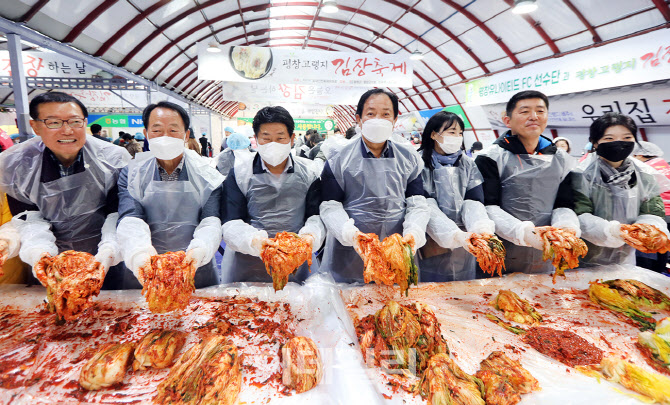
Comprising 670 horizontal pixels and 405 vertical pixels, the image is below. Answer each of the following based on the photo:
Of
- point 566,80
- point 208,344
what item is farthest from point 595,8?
point 208,344

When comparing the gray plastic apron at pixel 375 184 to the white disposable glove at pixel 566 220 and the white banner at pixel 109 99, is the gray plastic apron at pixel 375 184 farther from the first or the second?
the white banner at pixel 109 99

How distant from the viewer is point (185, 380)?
1296mm

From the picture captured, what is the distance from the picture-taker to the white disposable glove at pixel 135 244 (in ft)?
5.25

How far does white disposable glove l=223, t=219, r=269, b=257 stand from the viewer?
178cm

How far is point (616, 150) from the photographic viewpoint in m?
2.33

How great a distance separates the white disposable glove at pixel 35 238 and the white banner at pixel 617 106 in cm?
662

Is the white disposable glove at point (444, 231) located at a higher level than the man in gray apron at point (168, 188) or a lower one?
lower

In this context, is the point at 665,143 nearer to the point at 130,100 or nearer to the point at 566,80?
the point at 566,80

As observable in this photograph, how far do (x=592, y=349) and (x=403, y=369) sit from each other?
3.16ft

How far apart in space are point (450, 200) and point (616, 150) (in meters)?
1.27

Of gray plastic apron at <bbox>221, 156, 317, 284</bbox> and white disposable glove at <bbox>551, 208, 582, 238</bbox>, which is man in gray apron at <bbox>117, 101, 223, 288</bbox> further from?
white disposable glove at <bbox>551, 208, 582, 238</bbox>

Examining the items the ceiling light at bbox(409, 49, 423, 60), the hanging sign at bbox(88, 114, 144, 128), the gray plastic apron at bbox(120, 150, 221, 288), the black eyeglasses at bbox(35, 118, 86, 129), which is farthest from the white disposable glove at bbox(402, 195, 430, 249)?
the hanging sign at bbox(88, 114, 144, 128)

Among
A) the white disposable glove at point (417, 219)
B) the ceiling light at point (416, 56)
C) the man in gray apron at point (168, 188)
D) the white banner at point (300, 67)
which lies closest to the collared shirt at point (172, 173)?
the man in gray apron at point (168, 188)

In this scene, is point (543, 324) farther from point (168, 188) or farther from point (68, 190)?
point (68, 190)
